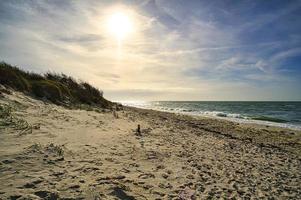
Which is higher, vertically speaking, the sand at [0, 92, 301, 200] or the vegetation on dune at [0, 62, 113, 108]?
the vegetation on dune at [0, 62, 113, 108]

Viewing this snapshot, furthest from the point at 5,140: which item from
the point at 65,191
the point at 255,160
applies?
the point at 255,160

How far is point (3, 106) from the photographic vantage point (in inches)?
378

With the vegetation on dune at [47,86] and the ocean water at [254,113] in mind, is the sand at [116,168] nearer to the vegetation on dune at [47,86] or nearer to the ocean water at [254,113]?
the vegetation on dune at [47,86]

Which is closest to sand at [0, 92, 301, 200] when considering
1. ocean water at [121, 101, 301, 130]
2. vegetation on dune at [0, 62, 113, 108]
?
vegetation on dune at [0, 62, 113, 108]

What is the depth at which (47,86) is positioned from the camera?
1652 centimetres

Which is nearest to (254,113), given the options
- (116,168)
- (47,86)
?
(47,86)

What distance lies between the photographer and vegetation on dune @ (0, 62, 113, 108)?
14.4 m

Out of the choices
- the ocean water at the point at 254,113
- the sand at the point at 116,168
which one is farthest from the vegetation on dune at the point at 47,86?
the ocean water at the point at 254,113

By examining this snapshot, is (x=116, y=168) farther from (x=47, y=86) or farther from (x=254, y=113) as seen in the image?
(x=254, y=113)

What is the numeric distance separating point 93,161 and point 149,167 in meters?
1.53

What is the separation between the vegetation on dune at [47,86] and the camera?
565 inches

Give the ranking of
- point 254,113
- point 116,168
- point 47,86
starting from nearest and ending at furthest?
1. point 116,168
2. point 47,86
3. point 254,113

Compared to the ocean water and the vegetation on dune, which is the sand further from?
the ocean water

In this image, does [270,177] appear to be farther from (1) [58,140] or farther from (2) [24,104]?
(2) [24,104]
